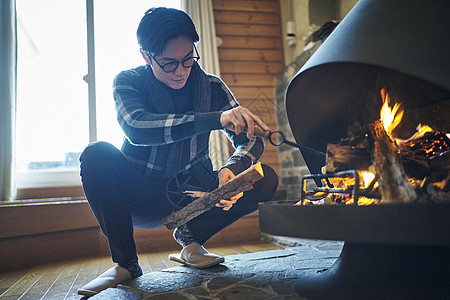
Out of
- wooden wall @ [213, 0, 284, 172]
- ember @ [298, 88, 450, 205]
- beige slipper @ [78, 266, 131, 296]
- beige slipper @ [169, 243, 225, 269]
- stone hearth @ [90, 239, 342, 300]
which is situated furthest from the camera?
wooden wall @ [213, 0, 284, 172]

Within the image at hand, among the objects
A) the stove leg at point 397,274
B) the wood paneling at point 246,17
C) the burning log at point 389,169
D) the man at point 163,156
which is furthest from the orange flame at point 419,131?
the wood paneling at point 246,17

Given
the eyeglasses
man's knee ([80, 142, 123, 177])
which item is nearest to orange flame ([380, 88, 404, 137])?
the eyeglasses

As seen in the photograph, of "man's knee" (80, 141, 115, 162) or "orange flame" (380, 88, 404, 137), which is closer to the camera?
"orange flame" (380, 88, 404, 137)

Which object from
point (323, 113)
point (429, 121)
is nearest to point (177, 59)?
point (323, 113)

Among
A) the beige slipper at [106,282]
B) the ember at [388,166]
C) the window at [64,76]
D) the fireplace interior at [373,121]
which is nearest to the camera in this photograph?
the fireplace interior at [373,121]

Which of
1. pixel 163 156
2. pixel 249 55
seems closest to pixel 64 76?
pixel 249 55

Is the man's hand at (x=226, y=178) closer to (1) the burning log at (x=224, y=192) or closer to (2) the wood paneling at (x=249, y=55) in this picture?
(1) the burning log at (x=224, y=192)

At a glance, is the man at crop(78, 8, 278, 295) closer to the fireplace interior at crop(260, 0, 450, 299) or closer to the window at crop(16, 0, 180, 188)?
the fireplace interior at crop(260, 0, 450, 299)

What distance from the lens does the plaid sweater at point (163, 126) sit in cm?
136

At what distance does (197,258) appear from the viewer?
1559 millimetres

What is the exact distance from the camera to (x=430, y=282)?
0.95 meters

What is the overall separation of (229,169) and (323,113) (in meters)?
0.43

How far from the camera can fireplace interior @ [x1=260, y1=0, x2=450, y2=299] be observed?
2.57 feet

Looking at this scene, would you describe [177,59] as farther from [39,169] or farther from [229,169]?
[39,169]
